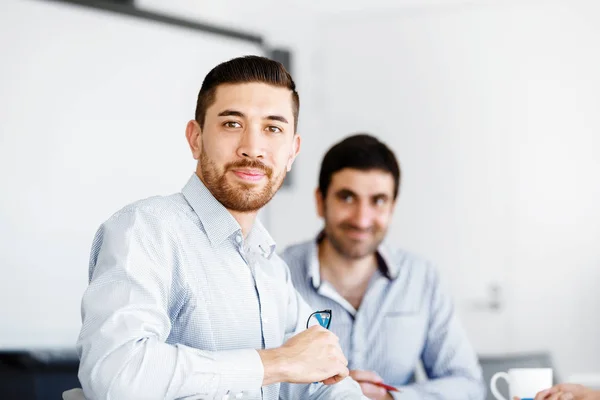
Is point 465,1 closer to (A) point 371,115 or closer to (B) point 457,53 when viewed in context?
(B) point 457,53

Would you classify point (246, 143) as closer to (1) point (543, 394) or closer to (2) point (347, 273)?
(1) point (543, 394)

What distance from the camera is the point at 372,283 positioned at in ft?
7.61

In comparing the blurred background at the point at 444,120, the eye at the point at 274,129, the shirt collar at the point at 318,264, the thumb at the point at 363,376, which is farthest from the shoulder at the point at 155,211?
the blurred background at the point at 444,120

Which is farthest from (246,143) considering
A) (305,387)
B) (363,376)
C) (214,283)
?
(363,376)

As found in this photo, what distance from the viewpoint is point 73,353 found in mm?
2584

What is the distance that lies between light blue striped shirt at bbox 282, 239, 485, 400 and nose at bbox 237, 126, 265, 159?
0.95 meters

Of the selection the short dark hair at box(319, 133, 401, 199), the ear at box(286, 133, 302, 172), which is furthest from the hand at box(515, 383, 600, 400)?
the short dark hair at box(319, 133, 401, 199)

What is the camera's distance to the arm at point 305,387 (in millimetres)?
1510

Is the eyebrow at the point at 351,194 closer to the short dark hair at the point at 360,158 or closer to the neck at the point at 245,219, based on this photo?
the short dark hair at the point at 360,158

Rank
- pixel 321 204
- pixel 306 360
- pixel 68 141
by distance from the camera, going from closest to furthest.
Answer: pixel 306 360, pixel 321 204, pixel 68 141

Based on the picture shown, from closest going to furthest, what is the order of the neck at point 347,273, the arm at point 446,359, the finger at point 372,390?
the finger at point 372,390, the arm at point 446,359, the neck at point 347,273

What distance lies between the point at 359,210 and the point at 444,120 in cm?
151

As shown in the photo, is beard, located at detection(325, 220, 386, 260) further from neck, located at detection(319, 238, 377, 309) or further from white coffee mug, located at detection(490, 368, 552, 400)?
white coffee mug, located at detection(490, 368, 552, 400)

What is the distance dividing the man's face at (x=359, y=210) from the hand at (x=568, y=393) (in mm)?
838
